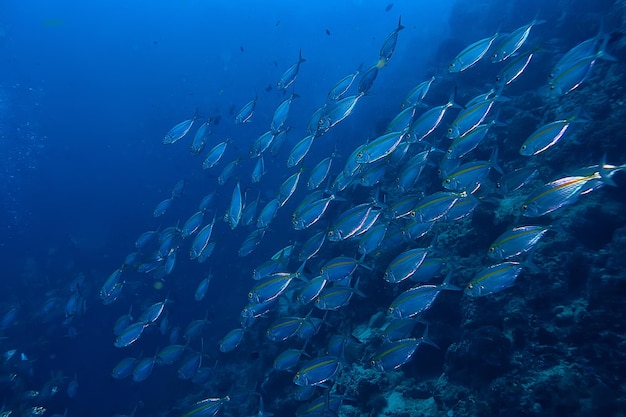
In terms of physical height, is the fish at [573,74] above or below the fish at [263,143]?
below

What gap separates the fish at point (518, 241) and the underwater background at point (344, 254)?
87 millimetres

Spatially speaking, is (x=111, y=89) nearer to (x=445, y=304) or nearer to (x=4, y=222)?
(x=4, y=222)

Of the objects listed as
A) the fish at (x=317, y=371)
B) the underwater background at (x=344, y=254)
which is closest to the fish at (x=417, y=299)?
the underwater background at (x=344, y=254)

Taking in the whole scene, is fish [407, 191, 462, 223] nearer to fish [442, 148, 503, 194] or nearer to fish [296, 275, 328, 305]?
fish [442, 148, 503, 194]

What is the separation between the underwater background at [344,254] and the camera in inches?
181

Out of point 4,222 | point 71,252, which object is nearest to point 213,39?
point 4,222

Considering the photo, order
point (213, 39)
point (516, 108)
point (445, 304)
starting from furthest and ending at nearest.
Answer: point (213, 39), point (516, 108), point (445, 304)

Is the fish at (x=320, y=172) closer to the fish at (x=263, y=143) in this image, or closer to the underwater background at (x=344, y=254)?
the underwater background at (x=344, y=254)

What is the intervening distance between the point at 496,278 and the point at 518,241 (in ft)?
1.62

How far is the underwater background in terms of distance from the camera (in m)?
4.59

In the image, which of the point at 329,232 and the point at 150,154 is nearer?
the point at 329,232

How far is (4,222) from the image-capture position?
97.8ft

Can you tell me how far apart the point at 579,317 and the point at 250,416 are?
7.34m

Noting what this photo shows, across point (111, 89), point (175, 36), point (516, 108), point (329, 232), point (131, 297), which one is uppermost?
point (175, 36)
